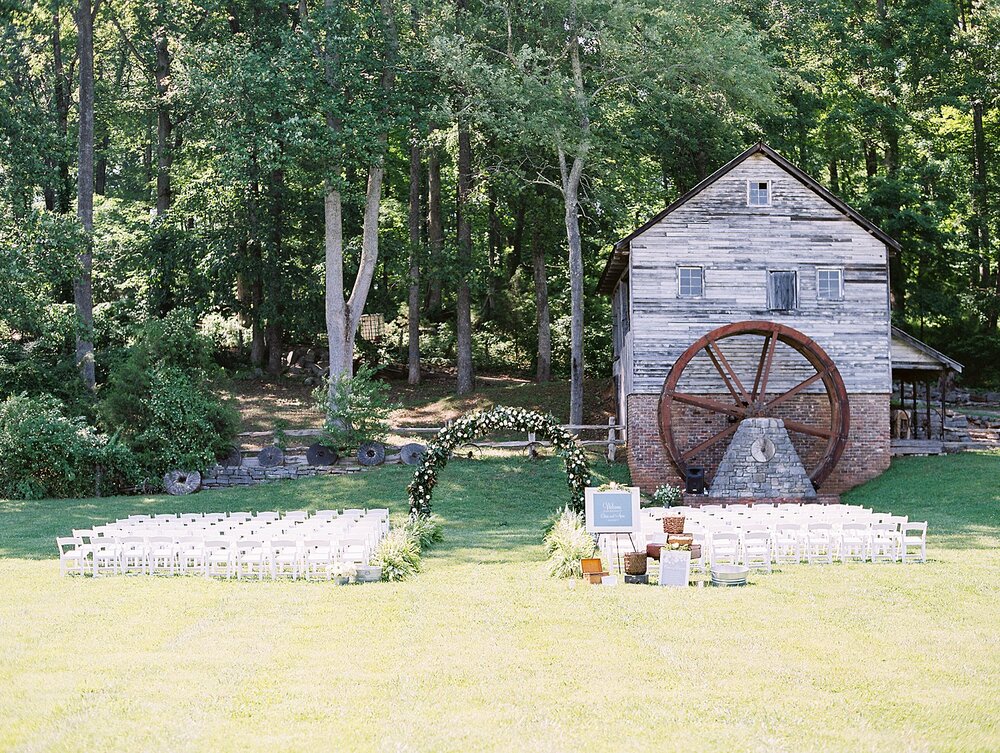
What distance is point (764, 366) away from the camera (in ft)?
89.2

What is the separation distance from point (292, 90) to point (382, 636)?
21.8m

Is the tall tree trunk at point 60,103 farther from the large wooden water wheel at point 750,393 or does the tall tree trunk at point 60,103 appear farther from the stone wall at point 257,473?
the large wooden water wheel at point 750,393

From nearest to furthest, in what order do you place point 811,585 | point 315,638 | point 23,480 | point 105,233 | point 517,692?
1. point 517,692
2. point 315,638
3. point 811,585
4. point 23,480
5. point 105,233

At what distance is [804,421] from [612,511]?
46.9ft

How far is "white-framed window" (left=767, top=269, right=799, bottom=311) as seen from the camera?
27.9 m

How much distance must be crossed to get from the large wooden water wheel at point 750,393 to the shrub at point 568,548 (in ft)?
35.6

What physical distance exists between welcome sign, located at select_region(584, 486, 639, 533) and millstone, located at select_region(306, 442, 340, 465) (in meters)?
14.2

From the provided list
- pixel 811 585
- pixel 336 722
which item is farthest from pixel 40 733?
pixel 811 585

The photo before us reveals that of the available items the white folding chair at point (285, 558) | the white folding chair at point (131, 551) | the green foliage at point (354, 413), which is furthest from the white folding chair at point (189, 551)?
the green foliage at point (354, 413)

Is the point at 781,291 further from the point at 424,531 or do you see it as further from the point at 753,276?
the point at 424,531

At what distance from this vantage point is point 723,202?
28.0 meters

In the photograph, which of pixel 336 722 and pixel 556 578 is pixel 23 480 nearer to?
pixel 556 578

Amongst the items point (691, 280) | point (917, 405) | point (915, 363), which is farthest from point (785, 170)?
point (917, 405)

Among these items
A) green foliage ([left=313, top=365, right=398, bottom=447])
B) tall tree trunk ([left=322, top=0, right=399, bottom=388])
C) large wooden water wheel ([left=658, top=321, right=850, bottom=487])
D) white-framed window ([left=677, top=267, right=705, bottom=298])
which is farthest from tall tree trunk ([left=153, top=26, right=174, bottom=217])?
large wooden water wheel ([left=658, top=321, right=850, bottom=487])
